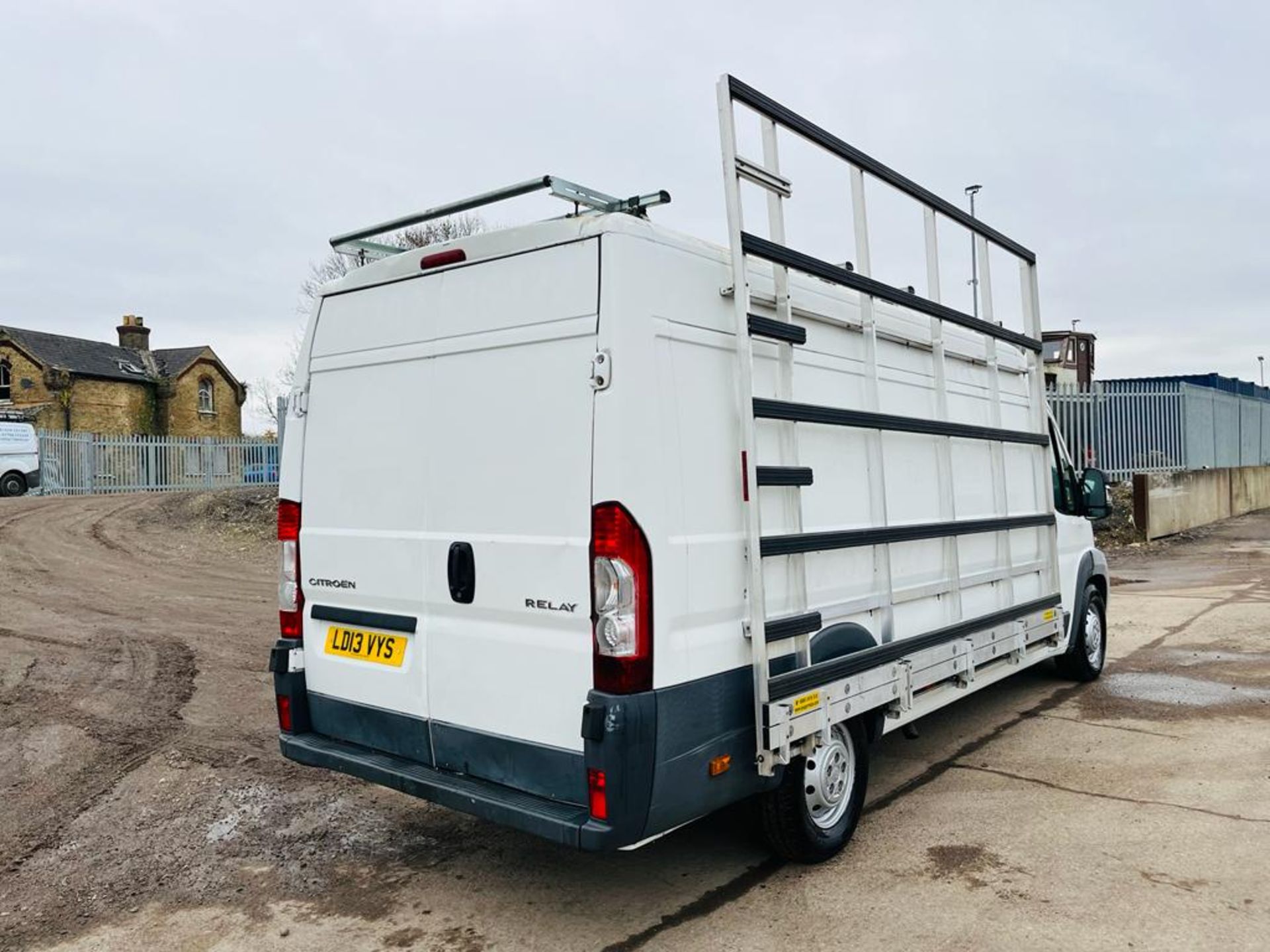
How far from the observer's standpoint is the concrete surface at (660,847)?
3574mm

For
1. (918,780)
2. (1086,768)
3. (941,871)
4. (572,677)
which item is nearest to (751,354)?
(572,677)

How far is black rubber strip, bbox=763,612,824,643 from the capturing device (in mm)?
3645

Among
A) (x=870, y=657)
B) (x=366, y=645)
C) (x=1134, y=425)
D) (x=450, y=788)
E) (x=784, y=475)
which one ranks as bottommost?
(x=450, y=788)

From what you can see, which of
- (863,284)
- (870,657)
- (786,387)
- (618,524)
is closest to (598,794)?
(618,524)

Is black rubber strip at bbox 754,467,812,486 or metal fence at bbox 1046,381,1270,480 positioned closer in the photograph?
black rubber strip at bbox 754,467,812,486

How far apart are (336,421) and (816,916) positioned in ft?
9.25

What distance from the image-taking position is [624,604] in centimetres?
327

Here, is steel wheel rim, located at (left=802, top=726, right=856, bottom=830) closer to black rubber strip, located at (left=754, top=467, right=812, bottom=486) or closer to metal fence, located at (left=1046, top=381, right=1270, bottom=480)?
black rubber strip, located at (left=754, top=467, right=812, bottom=486)

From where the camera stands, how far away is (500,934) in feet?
11.7

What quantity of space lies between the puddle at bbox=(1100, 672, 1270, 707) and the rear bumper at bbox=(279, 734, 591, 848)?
199 inches

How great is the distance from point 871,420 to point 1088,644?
3.97m

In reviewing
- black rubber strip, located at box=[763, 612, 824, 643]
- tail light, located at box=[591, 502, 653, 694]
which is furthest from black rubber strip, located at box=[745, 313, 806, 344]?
black rubber strip, located at box=[763, 612, 824, 643]

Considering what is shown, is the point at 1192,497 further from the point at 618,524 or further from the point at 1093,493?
the point at 618,524

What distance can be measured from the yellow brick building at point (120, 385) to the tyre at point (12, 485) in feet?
30.6
